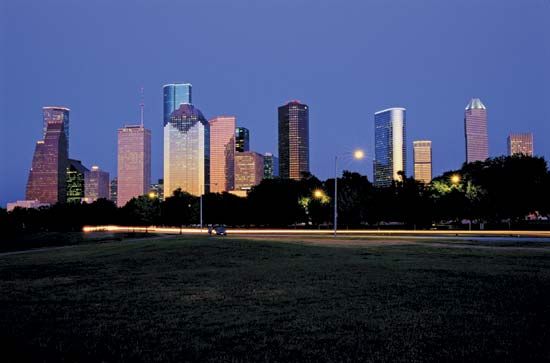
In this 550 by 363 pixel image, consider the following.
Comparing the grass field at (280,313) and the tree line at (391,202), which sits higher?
the tree line at (391,202)

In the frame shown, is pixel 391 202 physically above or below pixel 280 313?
above

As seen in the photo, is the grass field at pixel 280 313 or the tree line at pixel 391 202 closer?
the grass field at pixel 280 313

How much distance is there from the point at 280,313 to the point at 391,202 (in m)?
81.8

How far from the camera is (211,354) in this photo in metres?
8.07

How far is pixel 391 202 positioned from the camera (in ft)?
296

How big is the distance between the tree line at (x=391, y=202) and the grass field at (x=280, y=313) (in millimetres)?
59515

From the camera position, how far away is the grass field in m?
8.23

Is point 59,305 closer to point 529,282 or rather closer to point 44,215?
point 529,282

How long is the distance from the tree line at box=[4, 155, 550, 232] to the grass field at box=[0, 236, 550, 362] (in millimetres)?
59515

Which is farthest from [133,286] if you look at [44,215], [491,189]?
[44,215]

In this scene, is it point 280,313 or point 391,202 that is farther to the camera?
point 391,202

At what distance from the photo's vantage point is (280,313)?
11.0 metres

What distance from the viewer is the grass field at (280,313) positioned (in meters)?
8.23

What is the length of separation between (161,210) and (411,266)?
441ft
